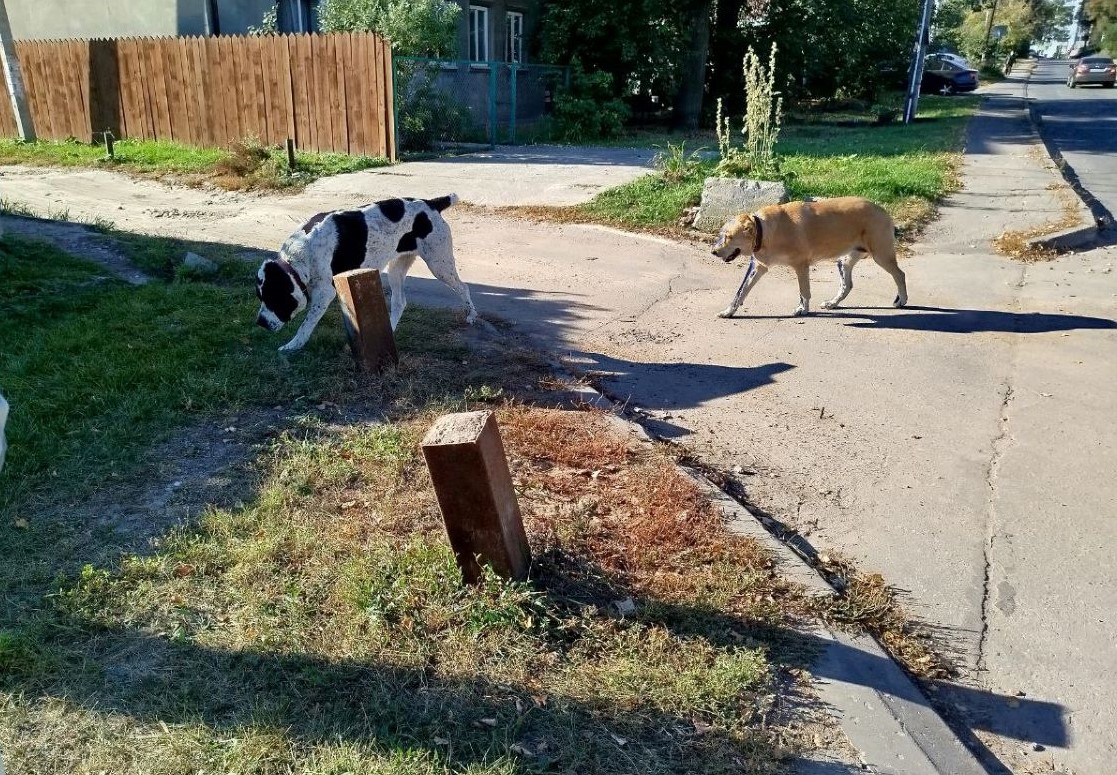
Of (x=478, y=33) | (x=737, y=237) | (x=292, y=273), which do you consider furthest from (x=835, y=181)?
(x=478, y=33)

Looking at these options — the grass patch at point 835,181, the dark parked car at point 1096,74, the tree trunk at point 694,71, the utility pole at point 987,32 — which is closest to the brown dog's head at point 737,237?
the grass patch at point 835,181

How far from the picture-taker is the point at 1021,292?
24.7ft

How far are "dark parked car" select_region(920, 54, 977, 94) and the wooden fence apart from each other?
3140cm

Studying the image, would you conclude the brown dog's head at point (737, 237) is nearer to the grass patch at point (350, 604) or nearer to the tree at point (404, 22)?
the grass patch at point (350, 604)

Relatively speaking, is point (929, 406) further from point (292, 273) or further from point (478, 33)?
point (478, 33)

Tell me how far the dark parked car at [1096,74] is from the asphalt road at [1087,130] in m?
0.91

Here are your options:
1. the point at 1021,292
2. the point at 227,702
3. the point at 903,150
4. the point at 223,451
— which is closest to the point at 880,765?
the point at 227,702

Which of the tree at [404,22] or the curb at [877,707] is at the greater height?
the tree at [404,22]

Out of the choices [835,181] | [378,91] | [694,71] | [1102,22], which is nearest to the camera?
[835,181]

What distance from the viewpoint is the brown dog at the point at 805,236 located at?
6.43m

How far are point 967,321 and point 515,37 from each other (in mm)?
17853

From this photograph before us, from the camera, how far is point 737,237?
6.38m

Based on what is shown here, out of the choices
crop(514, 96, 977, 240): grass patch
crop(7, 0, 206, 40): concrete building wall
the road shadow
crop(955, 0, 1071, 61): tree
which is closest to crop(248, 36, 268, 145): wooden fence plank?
crop(7, 0, 206, 40): concrete building wall

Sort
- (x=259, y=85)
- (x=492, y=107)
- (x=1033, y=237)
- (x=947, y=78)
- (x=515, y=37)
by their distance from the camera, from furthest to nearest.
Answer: (x=947, y=78), (x=515, y=37), (x=492, y=107), (x=259, y=85), (x=1033, y=237)
